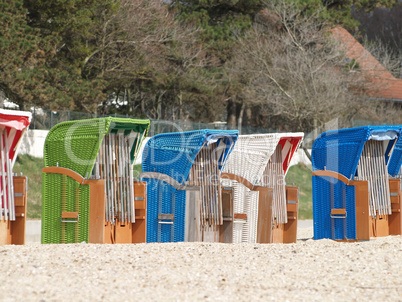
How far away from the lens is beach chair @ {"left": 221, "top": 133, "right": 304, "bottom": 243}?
32.6 feet

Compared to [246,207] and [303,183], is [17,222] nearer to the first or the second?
[246,207]

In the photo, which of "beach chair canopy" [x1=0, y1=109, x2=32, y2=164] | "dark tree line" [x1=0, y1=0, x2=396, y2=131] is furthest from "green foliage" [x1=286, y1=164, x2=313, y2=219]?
"beach chair canopy" [x1=0, y1=109, x2=32, y2=164]

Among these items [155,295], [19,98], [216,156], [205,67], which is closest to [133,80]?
[205,67]

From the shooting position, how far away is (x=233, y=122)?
108ft

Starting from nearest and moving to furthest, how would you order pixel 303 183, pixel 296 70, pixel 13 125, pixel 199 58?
pixel 13 125 < pixel 303 183 < pixel 199 58 < pixel 296 70

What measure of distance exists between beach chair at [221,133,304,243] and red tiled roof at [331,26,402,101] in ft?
73.5

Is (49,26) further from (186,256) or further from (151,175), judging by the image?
(186,256)

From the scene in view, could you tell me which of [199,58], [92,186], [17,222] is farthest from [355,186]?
[199,58]

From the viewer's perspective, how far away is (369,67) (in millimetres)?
33531

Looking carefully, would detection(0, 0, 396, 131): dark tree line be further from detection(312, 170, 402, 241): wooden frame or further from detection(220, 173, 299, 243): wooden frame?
detection(312, 170, 402, 241): wooden frame

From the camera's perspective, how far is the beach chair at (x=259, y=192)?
9938 mm

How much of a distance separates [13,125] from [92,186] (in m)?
1.30

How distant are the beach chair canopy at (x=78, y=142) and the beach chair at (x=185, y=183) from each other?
100cm

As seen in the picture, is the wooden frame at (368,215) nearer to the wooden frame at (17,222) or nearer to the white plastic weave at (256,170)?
the white plastic weave at (256,170)
